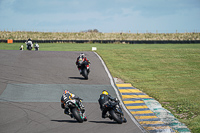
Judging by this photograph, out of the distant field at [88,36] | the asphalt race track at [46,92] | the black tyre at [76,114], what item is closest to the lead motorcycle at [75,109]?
the black tyre at [76,114]

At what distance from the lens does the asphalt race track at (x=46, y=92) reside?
40.9 feet

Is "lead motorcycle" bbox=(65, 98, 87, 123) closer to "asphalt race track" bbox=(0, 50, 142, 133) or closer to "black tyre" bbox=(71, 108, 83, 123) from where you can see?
"black tyre" bbox=(71, 108, 83, 123)

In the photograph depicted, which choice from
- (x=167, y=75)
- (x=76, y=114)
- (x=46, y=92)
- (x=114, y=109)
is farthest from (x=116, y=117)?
(x=167, y=75)

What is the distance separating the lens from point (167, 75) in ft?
90.2

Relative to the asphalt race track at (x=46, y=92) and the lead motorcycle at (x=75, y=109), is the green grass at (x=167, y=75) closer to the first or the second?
the asphalt race track at (x=46, y=92)

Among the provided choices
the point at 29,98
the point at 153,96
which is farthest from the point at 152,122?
the point at 29,98

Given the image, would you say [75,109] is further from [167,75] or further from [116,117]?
[167,75]

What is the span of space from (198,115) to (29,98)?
9.50 meters

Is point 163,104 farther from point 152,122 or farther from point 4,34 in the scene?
point 4,34

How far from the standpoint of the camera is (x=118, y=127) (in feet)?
41.5

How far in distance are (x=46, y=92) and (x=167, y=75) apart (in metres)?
12.4

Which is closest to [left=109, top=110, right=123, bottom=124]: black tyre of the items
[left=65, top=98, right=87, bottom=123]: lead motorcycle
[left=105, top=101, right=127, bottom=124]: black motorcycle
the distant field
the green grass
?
[left=105, top=101, right=127, bottom=124]: black motorcycle

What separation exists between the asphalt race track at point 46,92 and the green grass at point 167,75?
2.47 m

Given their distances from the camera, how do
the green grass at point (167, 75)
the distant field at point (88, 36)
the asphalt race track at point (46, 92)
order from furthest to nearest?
the distant field at point (88, 36), the green grass at point (167, 75), the asphalt race track at point (46, 92)
